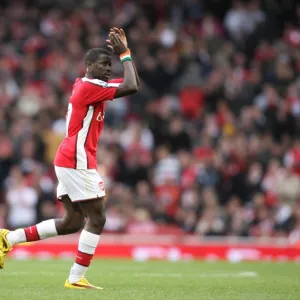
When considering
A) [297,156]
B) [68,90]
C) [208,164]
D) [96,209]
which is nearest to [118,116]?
[68,90]

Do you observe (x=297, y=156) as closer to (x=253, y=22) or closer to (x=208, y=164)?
(x=208, y=164)

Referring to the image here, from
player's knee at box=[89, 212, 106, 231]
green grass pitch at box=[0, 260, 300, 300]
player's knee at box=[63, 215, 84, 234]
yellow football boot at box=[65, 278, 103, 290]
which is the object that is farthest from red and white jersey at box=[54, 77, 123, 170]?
green grass pitch at box=[0, 260, 300, 300]

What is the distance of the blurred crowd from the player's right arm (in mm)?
8628

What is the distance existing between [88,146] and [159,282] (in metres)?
1.93

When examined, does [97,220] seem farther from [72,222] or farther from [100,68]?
[100,68]

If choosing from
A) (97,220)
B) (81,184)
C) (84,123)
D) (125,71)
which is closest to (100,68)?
(125,71)

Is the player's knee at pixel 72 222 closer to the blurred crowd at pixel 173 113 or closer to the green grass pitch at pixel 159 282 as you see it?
the green grass pitch at pixel 159 282

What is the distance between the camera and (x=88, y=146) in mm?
9008

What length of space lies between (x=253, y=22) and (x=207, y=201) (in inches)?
267

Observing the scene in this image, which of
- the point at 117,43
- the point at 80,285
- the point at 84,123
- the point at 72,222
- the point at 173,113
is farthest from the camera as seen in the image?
the point at 173,113

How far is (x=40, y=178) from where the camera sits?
17922mm

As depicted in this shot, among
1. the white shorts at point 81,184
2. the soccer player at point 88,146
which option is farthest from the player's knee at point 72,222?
the white shorts at point 81,184

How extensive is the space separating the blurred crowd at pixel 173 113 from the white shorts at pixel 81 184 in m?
8.46

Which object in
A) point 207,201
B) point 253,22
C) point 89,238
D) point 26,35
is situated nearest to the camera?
point 89,238
